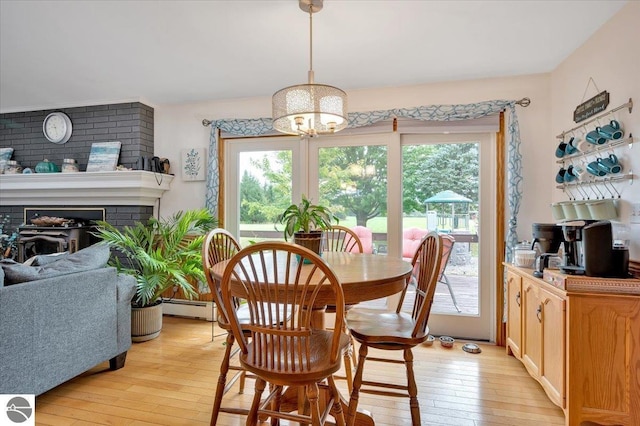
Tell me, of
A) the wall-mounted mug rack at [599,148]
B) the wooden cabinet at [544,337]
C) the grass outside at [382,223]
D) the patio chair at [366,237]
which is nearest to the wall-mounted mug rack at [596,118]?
the wall-mounted mug rack at [599,148]

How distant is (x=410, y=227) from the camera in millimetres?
3188

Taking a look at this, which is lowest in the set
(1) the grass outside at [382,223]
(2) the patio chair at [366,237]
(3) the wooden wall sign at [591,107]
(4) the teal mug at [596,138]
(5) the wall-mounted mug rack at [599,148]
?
(2) the patio chair at [366,237]

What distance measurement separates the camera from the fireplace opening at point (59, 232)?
3521 millimetres

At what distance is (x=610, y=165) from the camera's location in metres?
1.99

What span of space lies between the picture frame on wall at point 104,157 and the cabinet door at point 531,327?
3.97 m

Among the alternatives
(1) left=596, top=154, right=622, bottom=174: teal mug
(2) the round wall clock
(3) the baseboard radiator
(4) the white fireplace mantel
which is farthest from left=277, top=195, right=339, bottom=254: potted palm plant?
(2) the round wall clock

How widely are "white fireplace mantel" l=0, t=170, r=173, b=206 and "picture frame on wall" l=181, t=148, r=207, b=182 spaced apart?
0.67 ft

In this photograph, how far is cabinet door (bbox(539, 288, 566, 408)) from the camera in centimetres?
176

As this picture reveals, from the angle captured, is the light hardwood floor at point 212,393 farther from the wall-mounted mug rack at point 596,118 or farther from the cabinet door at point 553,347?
the wall-mounted mug rack at point 596,118

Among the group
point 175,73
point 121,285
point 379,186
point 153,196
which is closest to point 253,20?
point 175,73

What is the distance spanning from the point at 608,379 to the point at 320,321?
1470 millimetres

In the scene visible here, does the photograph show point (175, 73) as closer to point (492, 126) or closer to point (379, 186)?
point (379, 186)

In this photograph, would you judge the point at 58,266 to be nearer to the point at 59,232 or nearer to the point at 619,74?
the point at 59,232

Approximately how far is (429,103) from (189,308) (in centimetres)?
317
